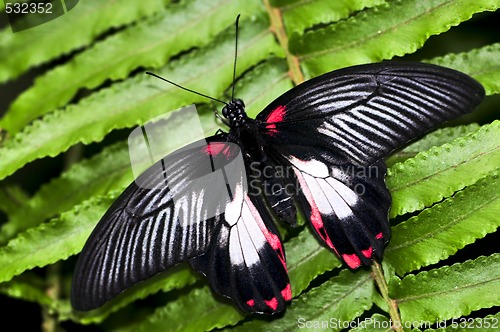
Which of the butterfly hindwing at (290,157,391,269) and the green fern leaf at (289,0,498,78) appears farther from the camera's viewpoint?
the green fern leaf at (289,0,498,78)

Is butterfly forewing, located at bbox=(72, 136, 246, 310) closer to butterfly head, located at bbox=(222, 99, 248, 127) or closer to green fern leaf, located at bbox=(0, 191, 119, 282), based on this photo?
butterfly head, located at bbox=(222, 99, 248, 127)

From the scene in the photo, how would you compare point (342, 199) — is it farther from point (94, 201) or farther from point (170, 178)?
point (94, 201)

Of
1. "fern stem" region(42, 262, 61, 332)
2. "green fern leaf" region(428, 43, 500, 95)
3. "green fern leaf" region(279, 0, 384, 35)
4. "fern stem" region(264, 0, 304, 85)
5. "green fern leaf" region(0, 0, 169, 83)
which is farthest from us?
"fern stem" region(42, 262, 61, 332)

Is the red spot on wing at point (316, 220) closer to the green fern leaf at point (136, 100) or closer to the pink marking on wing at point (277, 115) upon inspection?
the pink marking on wing at point (277, 115)

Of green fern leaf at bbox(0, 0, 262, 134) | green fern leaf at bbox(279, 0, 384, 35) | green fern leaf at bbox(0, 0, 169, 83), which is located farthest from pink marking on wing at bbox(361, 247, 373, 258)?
green fern leaf at bbox(0, 0, 169, 83)

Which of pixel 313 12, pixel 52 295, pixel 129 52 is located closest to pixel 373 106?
pixel 313 12

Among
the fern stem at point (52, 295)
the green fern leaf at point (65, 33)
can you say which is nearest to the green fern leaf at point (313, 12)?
the green fern leaf at point (65, 33)
